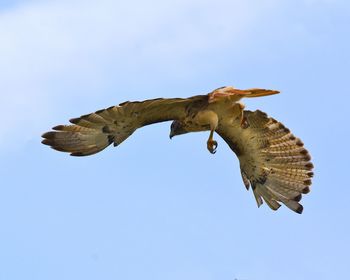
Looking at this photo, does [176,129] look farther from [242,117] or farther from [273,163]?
[273,163]

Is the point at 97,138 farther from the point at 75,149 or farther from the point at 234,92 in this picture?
the point at 234,92

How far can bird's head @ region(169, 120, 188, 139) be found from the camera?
21.6 meters

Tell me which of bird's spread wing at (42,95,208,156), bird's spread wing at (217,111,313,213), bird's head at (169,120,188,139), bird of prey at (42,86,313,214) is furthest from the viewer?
bird's spread wing at (217,111,313,213)

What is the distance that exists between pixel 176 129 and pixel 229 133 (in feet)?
5.78

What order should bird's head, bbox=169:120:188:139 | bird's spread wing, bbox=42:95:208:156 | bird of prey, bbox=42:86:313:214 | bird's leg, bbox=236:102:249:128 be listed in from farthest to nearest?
bird's leg, bbox=236:102:249:128 < bird's head, bbox=169:120:188:139 < bird of prey, bbox=42:86:313:214 < bird's spread wing, bbox=42:95:208:156

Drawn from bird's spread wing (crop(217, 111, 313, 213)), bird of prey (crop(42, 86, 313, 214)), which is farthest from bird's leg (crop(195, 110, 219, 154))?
bird's spread wing (crop(217, 111, 313, 213))

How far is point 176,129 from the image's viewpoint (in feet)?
71.0

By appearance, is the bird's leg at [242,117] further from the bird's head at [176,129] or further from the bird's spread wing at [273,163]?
the bird's head at [176,129]

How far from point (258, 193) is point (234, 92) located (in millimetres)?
3350

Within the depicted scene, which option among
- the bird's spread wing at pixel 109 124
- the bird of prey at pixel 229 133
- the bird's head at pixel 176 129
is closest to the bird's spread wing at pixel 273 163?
the bird of prey at pixel 229 133

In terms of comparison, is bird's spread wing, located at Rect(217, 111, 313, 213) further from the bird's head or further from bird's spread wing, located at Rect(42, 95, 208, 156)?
bird's spread wing, located at Rect(42, 95, 208, 156)

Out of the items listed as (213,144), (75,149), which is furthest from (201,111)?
(75,149)

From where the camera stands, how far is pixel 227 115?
2203cm

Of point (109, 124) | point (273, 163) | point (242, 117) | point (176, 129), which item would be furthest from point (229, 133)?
point (109, 124)
